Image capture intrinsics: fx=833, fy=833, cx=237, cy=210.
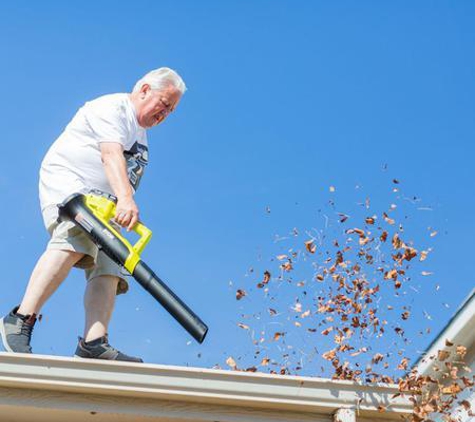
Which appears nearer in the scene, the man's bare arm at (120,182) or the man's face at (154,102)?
the man's bare arm at (120,182)

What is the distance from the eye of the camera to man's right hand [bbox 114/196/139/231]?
4.48 meters

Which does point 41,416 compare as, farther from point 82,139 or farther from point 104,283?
point 82,139

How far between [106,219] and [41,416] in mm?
1088

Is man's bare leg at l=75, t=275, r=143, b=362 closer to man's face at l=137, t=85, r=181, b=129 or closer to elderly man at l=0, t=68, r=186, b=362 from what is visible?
elderly man at l=0, t=68, r=186, b=362

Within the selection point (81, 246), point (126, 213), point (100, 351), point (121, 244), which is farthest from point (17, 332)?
point (126, 213)

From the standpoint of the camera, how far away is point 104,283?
4668mm

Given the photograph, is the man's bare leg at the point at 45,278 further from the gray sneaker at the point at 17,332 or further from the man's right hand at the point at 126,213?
the man's right hand at the point at 126,213

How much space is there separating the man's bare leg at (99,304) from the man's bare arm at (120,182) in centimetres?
38

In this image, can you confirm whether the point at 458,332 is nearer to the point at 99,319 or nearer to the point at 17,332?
the point at 99,319

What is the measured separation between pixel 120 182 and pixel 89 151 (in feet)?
1.27

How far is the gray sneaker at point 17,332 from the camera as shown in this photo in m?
4.31

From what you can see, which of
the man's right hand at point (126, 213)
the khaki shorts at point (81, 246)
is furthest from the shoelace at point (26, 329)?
the man's right hand at point (126, 213)

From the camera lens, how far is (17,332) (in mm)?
4336

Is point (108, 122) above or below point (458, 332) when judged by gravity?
above
